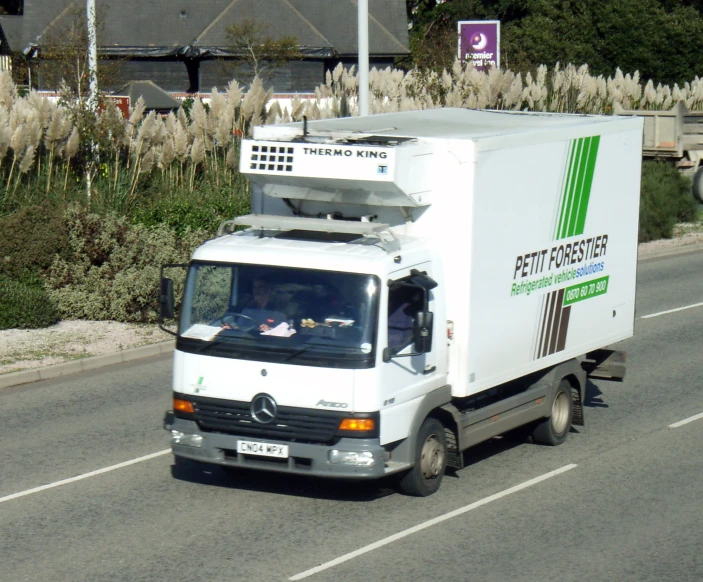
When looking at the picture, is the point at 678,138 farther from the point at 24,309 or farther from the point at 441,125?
the point at 441,125

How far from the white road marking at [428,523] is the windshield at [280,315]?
1342 millimetres

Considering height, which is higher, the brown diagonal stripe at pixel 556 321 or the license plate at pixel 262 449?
the brown diagonal stripe at pixel 556 321

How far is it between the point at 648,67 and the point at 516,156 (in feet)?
149

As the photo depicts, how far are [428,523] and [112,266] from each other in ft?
35.2

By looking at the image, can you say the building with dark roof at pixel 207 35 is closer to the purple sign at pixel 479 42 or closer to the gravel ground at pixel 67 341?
the purple sign at pixel 479 42

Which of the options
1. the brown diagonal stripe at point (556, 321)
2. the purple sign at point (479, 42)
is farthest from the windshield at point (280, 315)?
the purple sign at point (479, 42)

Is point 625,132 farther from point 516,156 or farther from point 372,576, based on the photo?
point 372,576

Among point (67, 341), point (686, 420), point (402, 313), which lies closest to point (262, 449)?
point (402, 313)

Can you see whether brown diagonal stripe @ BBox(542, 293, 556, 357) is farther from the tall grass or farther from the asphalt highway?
the tall grass

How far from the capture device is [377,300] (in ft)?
31.1

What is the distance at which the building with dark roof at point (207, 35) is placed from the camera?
56125 mm

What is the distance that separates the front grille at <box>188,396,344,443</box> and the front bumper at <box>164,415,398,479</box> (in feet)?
0.18

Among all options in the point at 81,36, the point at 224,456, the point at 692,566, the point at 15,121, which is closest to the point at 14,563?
the point at 224,456

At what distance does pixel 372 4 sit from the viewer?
64562 millimetres
